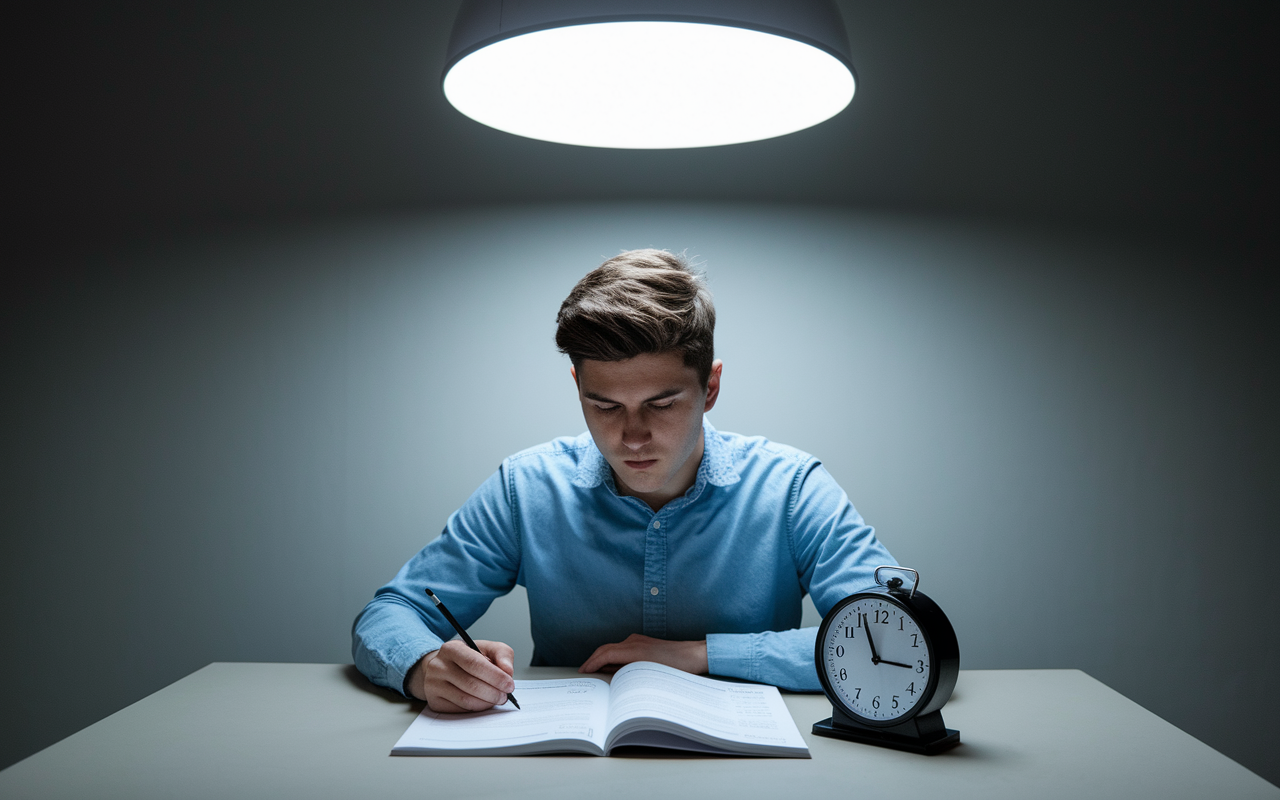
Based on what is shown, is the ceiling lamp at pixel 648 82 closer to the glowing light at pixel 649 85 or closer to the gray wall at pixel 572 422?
the glowing light at pixel 649 85

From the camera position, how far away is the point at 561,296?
7.80 feet

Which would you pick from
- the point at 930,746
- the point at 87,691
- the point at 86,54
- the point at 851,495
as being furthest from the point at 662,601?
the point at 86,54

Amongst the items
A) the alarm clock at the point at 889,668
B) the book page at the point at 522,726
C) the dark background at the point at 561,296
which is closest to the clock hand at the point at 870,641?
the alarm clock at the point at 889,668

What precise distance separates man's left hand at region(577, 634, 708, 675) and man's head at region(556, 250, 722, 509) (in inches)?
10.8

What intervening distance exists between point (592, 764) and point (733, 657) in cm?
38

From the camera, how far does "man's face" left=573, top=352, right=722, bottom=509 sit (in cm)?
147

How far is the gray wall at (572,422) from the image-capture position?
92.1 inches

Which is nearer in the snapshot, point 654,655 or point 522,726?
point 522,726

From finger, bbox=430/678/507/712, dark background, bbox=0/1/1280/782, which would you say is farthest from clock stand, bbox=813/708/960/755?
dark background, bbox=0/1/1280/782

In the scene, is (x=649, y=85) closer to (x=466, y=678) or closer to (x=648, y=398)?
(x=648, y=398)

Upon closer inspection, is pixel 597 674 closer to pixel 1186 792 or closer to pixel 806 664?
pixel 806 664

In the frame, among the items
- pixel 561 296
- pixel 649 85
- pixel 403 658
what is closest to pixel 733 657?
pixel 403 658

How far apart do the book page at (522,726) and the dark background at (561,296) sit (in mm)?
1159

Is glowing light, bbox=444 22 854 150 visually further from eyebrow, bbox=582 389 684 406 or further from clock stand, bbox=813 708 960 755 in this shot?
clock stand, bbox=813 708 960 755
